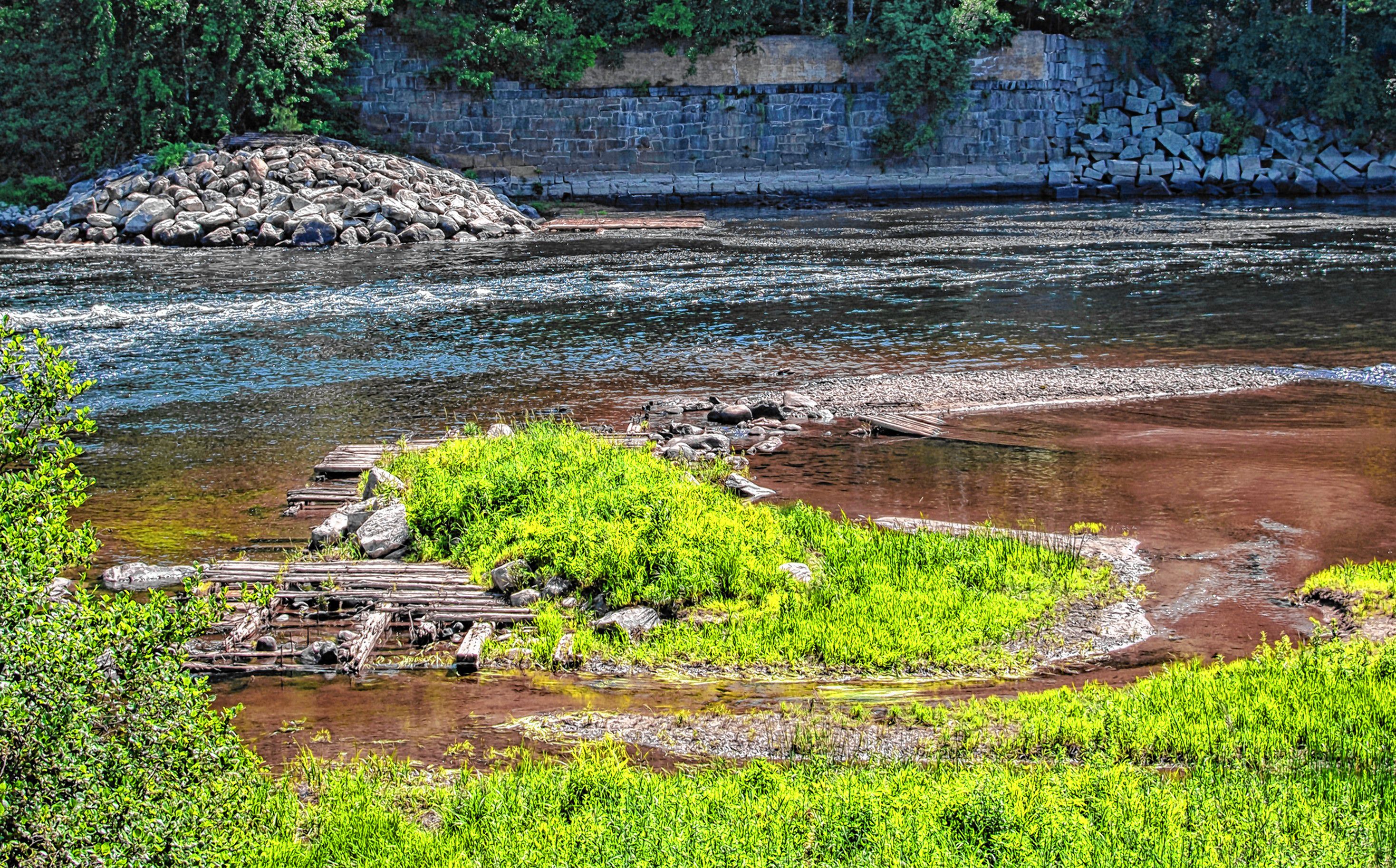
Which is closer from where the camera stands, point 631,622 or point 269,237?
point 631,622

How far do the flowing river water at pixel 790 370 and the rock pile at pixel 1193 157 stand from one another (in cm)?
692

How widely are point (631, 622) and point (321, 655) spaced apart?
1714 mm

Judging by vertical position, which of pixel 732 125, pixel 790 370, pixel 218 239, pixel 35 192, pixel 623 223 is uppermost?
pixel 732 125

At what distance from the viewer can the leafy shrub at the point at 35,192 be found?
32.2 metres

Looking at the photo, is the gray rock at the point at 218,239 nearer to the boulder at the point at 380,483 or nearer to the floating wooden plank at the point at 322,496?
the floating wooden plank at the point at 322,496

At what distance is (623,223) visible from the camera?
3098 cm

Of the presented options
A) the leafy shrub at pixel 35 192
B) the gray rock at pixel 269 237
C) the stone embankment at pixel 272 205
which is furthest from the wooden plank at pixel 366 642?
the leafy shrub at pixel 35 192

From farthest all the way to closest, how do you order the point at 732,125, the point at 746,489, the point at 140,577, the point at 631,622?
1. the point at 732,125
2. the point at 746,489
3. the point at 140,577
4. the point at 631,622

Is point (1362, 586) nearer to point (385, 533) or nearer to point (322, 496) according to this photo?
point (385, 533)

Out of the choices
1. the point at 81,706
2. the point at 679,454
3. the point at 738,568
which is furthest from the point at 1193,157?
the point at 81,706

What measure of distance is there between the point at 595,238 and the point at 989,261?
964 centimetres

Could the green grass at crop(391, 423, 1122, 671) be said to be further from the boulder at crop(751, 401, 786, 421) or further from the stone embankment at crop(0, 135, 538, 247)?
the stone embankment at crop(0, 135, 538, 247)

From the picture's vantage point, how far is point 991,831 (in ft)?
14.5

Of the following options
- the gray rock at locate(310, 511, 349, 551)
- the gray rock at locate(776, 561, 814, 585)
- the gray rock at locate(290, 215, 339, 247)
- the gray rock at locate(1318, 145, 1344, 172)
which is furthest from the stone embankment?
the gray rock at locate(1318, 145, 1344, 172)
